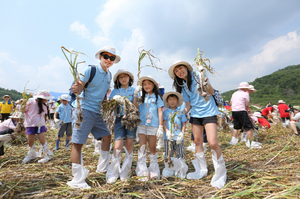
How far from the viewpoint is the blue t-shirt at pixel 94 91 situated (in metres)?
2.97

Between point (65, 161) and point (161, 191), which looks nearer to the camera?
point (161, 191)

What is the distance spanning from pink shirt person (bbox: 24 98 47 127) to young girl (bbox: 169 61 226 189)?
4.17 metres

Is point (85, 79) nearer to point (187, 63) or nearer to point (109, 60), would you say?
point (109, 60)

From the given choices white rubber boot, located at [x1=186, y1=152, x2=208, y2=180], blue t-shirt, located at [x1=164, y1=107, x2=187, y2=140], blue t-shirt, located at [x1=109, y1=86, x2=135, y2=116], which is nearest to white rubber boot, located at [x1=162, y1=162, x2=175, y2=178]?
white rubber boot, located at [x1=186, y1=152, x2=208, y2=180]

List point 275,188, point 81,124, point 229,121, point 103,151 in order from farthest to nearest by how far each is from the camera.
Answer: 1. point 229,121
2. point 103,151
3. point 81,124
4. point 275,188

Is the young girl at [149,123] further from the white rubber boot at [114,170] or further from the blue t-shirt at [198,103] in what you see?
the blue t-shirt at [198,103]

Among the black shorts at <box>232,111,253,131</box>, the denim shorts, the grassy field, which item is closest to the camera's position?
the grassy field

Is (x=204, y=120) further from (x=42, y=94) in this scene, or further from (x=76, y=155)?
(x=42, y=94)

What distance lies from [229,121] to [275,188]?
25.8ft

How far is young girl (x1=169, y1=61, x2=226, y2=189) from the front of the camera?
2807mm

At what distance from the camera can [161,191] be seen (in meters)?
2.63

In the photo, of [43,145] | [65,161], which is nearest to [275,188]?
[65,161]

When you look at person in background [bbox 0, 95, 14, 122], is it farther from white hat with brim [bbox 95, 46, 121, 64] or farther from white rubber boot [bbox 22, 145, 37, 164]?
white hat with brim [bbox 95, 46, 121, 64]

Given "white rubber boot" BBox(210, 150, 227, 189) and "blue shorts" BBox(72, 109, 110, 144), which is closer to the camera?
"white rubber boot" BBox(210, 150, 227, 189)
